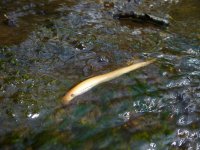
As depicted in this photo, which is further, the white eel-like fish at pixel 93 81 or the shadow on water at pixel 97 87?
the white eel-like fish at pixel 93 81

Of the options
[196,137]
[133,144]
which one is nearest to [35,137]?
[133,144]

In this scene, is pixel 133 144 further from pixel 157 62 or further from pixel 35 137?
pixel 157 62

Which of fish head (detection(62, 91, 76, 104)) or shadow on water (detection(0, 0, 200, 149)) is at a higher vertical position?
fish head (detection(62, 91, 76, 104))

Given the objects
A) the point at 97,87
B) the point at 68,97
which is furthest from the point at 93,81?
the point at 68,97

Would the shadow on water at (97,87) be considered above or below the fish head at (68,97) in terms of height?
below

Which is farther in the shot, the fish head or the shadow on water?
the fish head

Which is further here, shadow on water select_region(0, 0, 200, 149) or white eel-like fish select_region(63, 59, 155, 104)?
white eel-like fish select_region(63, 59, 155, 104)
